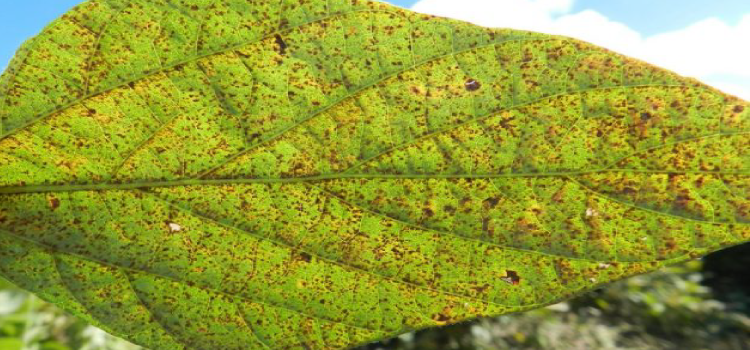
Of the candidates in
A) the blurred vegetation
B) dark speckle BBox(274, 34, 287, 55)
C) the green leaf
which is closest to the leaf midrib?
the green leaf

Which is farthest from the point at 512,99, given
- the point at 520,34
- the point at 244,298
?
the point at 244,298

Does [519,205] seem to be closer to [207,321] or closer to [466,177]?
[466,177]

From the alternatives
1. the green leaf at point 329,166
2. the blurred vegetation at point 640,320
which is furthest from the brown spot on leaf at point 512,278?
the blurred vegetation at point 640,320

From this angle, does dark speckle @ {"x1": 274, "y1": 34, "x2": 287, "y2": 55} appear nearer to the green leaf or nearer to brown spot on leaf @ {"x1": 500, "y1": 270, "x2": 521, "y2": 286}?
the green leaf

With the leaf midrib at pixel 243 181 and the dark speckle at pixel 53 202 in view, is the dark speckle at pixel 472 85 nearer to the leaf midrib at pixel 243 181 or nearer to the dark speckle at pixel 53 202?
the leaf midrib at pixel 243 181

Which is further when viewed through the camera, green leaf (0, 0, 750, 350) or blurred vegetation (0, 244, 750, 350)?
blurred vegetation (0, 244, 750, 350)

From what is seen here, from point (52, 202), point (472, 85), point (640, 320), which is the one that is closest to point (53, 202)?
point (52, 202)

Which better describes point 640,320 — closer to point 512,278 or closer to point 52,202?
point 512,278

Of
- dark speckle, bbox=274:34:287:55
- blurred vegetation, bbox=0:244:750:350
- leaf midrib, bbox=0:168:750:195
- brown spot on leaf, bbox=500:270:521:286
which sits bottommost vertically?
blurred vegetation, bbox=0:244:750:350
